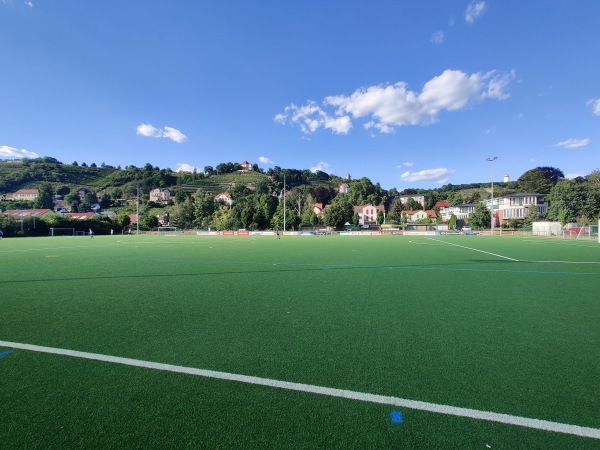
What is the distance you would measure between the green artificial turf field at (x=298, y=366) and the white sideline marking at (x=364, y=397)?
6 centimetres

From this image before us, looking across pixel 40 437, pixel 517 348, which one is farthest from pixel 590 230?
pixel 40 437

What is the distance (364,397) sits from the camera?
277 cm

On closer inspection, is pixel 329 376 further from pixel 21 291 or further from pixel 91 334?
pixel 21 291

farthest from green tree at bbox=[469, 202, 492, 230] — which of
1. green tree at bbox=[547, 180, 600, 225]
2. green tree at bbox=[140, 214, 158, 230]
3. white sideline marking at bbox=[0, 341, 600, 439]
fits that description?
white sideline marking at bbox=[0, 341, 600, 439]

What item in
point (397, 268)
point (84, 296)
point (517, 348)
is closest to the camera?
point (517, 348)

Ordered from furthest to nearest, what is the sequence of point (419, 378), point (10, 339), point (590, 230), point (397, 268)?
point (590, 230) < point (397, 268) < point (10, 339) < point (419, 378)

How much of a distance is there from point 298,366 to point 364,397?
838 millimetres

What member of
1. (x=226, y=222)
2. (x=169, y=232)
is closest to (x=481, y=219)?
(x=226, y=222)

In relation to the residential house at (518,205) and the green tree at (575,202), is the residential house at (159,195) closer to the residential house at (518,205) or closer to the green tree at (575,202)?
the residential house at (518,205)

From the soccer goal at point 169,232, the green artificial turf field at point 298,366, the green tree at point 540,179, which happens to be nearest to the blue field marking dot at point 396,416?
the green artificial turf field at point 298,366

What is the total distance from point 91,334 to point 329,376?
11.4 feet

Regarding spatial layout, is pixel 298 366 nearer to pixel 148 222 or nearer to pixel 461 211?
pixel 148 222

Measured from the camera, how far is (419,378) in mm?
3100

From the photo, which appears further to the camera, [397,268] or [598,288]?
[397,268]
